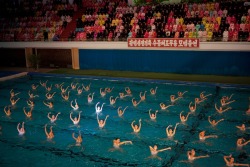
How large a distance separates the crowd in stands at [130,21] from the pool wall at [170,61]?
1352mm

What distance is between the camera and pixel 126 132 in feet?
38.3

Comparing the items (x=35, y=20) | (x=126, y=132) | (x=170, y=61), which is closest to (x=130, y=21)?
(x=170, y=61)

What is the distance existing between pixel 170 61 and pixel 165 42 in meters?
1.93

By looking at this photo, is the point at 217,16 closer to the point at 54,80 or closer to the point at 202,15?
the point at 202,15

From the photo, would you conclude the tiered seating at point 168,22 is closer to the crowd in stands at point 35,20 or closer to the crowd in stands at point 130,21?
the crowd in stands at point 130,21

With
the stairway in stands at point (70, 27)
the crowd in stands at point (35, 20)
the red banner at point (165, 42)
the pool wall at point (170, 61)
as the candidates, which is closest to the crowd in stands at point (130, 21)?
the crowd in stands at point (35, 20)

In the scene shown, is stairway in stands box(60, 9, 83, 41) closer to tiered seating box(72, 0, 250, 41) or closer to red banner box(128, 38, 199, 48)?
tiered seating box(72, 0, 250, 41)

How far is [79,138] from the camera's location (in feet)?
35.1

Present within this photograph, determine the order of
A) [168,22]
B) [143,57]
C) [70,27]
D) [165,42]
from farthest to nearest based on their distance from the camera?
[70,27], [143,57], [168,22], [165,42]

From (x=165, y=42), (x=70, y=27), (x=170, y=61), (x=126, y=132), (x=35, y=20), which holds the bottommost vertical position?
(x=126, y=132)

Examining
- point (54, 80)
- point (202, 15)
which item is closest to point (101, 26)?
point (54, 80)

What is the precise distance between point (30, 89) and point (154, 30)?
10.4 meters

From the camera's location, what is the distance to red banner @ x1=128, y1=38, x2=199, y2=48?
19.7 metres

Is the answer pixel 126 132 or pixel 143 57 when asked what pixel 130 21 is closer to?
pixel 143 57
